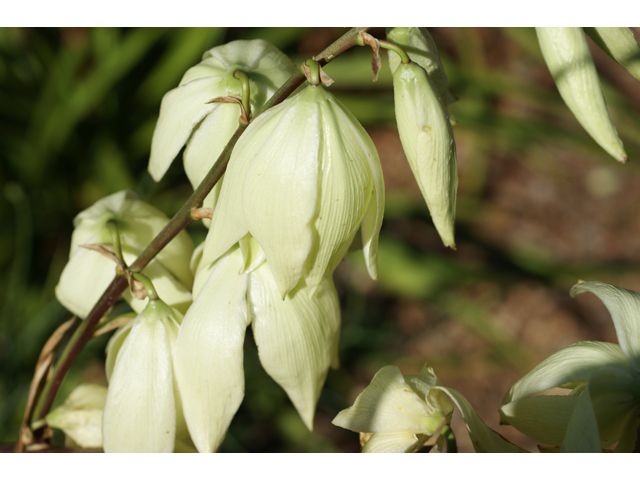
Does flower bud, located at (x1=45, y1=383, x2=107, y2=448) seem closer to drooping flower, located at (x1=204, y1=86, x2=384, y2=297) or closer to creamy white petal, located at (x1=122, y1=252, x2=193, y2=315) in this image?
creamy white petal, located at (x1=122, y1=252, x2=193, y2=315)

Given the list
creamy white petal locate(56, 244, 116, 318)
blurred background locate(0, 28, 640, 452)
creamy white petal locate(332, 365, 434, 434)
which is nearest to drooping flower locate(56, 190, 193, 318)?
creamy white petal locate(56, 244, 116, 318)

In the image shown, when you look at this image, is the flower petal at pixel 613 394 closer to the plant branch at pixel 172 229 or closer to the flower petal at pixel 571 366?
the flower petal at pixel 571 366

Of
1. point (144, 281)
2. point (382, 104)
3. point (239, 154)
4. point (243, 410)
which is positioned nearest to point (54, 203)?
point (243, 410)

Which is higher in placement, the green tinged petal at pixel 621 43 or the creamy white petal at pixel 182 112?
the green tinged petal at pixel 621 43

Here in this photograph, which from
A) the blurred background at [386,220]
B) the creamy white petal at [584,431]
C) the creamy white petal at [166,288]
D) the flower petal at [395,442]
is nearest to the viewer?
Result: the creamy white petal at [584,431]

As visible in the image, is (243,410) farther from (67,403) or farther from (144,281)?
(144,281)

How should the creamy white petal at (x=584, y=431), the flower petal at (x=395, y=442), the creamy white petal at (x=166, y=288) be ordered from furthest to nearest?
the creamy white petal at (x=166, y=288) → the flower petal at (x=395, y=442) → the creamy white petal at (x=584, y=431)

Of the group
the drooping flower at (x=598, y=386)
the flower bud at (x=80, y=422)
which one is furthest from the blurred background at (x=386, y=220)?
the drooping flower at (x=598, y=386)
